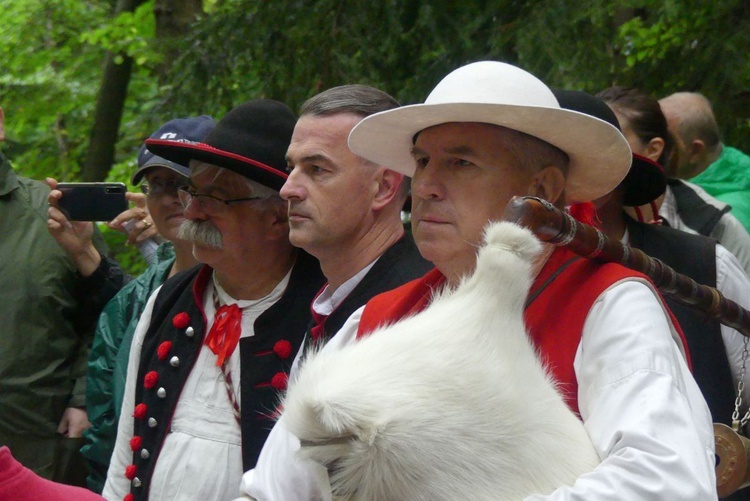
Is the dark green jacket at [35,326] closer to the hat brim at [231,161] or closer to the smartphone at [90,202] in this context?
the smartphone at [90,202]

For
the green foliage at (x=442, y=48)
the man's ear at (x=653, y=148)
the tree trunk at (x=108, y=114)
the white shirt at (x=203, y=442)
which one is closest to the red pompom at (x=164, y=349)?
the white shirt at (x=203, y=442)

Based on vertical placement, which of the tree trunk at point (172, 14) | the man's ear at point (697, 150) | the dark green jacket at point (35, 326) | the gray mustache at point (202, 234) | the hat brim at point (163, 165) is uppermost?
the tree trunk at point (172, 14)

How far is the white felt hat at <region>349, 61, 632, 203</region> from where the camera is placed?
7.43ft

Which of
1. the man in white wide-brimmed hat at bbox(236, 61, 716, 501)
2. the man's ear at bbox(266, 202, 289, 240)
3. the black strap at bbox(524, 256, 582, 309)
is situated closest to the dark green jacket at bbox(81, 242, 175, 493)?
the man's ear at bbox(266, 202, 289, 240)

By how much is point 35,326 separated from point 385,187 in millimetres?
2149

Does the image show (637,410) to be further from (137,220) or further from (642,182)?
(137,220)

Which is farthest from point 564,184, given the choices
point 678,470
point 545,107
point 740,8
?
point 740,8

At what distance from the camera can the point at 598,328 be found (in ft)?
6.64

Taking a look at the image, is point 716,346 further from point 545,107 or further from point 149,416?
point 149,416

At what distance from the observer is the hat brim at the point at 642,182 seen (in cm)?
340

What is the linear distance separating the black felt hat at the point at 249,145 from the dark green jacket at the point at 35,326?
1.43m

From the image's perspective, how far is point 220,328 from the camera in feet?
11.4

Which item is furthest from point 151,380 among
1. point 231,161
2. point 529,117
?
point 529,117

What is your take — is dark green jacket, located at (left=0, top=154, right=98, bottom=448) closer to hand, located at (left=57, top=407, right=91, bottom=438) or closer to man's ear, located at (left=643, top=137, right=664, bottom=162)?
hand, located at (left=57, top=407, right=91, bottom=438)
